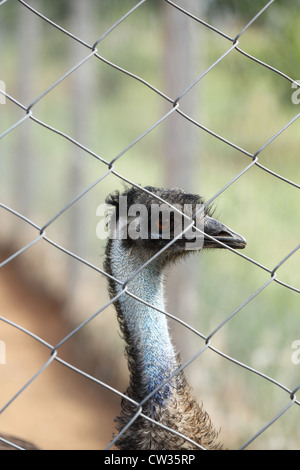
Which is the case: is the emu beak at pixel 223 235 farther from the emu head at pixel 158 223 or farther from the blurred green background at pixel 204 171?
the blurred green background at pixel 204 171

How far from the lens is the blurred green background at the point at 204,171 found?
429 cm

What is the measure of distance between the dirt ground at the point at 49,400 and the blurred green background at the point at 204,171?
0.73 feet

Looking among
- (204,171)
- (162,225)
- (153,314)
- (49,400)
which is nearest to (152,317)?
(153,314)

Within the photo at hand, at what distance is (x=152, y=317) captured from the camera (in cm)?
248

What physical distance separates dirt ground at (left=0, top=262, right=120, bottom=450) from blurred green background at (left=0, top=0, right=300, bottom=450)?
22 centimetres

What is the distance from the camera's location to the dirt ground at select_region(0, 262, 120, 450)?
4953mm

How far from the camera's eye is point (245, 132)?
543 cm

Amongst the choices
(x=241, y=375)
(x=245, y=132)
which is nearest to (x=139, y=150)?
(x=245, y=132)

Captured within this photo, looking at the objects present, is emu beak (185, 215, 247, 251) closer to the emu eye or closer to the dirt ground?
the emu eye

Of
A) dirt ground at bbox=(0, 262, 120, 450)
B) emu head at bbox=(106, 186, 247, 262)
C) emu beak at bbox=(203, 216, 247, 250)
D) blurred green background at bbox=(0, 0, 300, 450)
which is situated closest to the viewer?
emu beak at bbox=(203, 216, 247, 250)

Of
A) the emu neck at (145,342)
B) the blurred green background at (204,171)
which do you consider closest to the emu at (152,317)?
the emu neck at (145,342)

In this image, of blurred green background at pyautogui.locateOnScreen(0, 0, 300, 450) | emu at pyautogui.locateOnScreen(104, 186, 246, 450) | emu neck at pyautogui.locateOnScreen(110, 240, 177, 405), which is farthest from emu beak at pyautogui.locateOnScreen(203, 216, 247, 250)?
blurred green background at pyautogui.locateOnScreen(0, 0, 300, 450)

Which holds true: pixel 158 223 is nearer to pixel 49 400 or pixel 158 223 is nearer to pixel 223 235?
pixel 223 235

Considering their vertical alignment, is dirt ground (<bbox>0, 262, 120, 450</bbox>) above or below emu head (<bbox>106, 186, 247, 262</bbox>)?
above
